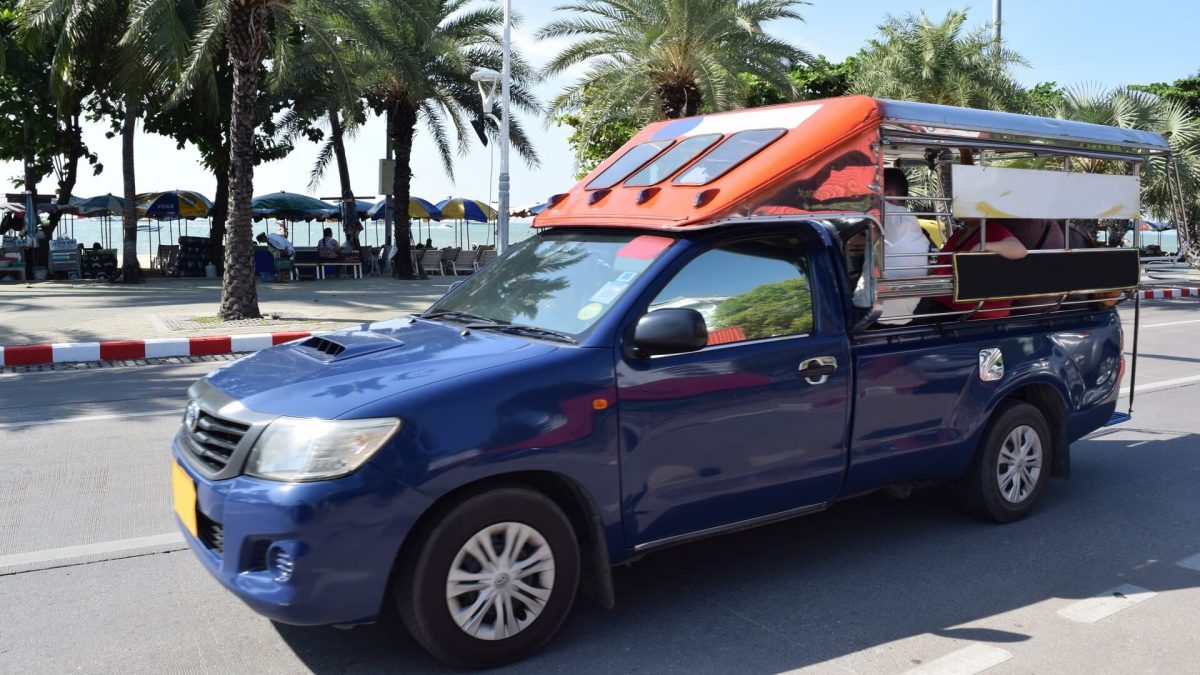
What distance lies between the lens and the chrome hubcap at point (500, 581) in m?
3.53

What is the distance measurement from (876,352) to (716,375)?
0.96m

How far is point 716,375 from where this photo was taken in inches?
161

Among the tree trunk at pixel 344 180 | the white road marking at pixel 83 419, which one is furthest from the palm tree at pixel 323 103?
the white road marking at pixel 83 419

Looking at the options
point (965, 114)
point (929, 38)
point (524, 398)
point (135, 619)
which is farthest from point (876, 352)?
point (929, 38)

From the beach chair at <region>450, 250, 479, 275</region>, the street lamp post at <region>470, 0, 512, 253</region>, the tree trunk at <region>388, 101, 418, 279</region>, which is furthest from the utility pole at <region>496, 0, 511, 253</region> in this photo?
the beach chair at <region>450, 250, 479, 275</region>

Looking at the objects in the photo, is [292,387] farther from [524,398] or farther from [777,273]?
[777,273]

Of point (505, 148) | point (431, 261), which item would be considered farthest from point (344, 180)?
point (505, 148)

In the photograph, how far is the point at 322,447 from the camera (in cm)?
334

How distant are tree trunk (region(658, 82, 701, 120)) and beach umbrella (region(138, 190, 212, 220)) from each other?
1793 centimetres

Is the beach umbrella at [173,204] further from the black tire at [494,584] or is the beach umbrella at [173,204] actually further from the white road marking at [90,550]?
the black tire at [494,584]

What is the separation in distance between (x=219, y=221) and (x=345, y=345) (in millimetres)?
29141

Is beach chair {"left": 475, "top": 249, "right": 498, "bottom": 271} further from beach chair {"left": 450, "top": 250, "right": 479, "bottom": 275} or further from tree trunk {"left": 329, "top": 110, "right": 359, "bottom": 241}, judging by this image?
tree trunk {"left": 329, "top": 110, "right": 359, "bottom": 241}

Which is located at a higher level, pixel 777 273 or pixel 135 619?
pixel 777 273

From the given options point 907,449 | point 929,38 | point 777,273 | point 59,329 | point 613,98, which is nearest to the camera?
point 777,273
